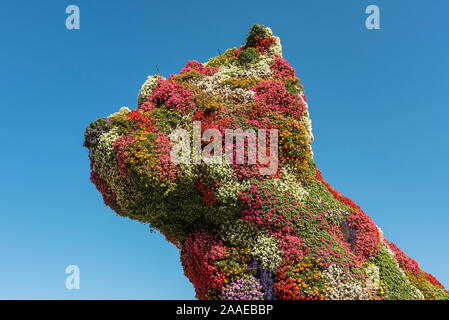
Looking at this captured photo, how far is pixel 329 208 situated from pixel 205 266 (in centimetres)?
547

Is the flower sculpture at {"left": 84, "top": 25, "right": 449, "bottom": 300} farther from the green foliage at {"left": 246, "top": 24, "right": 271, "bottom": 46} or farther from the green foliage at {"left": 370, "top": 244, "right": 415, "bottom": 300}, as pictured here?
the green foliage at {"left": 246, "top": 24, "right": 271, "bottom": 46}

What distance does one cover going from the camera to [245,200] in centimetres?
1455

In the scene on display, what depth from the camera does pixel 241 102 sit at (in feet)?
54.9

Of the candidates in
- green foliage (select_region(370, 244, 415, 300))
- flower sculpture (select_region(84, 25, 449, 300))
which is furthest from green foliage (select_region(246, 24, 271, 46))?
green foliage (select_region(370, 244, 415, 300))

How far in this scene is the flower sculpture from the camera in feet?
46.1

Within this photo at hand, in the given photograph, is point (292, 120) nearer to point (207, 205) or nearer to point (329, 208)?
point (329, 208)

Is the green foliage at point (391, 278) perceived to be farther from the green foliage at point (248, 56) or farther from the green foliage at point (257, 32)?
the green foliage at point (257, 32)

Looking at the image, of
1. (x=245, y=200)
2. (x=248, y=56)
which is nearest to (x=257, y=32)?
(x=248, y=56)

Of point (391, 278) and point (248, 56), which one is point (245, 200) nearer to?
point (391, 278)

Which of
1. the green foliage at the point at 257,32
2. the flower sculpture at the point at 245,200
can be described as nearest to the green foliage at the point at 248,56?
the green foliage at the point at 257,32

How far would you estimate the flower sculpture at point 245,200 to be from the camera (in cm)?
1404
